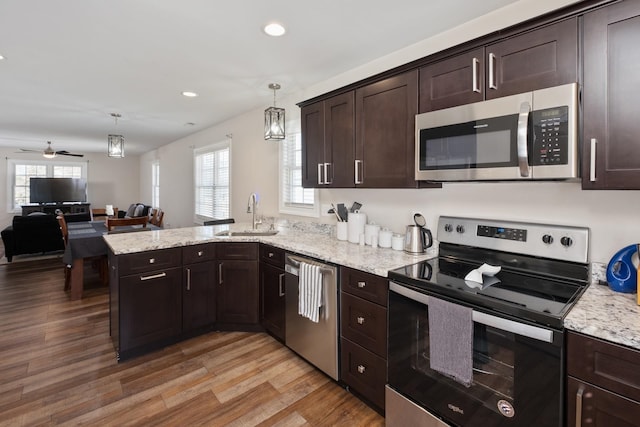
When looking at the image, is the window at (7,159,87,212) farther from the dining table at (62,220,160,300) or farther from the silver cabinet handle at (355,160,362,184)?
the silver cabinet handle at (355,160,362,184)

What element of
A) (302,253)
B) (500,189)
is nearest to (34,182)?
(302,253)

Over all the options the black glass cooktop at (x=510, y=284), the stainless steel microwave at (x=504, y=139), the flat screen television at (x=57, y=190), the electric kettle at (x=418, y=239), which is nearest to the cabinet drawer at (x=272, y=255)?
the electric kettle at (x=418, y=239)

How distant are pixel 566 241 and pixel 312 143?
6.34ft

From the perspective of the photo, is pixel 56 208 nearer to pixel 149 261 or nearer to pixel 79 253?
pixel 79 253

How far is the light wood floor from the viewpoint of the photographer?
1.91m

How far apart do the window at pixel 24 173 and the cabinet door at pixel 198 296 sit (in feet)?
30.1

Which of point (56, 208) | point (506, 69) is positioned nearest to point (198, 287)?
point (506, 69)

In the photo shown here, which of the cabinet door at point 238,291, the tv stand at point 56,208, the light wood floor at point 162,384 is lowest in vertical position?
the light wood floor at point 162,384

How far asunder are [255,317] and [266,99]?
2477 mm

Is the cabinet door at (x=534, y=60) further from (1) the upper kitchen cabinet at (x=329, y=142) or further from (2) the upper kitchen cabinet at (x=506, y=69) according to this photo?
(1) the upper kitchen cabinet at (x=329, y=142)

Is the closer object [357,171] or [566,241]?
[566,241]

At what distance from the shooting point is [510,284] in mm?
1573

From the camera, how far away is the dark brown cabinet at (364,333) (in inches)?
73.1

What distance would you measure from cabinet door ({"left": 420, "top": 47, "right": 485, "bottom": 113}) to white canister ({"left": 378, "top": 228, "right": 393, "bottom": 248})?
3.03 feet
